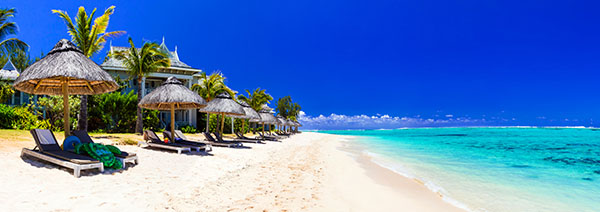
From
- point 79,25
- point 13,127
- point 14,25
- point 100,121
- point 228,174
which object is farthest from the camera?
point 100,121

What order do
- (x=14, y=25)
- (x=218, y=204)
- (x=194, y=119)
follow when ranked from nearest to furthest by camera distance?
(x=218, y=204), (x=14, y=25), (x=194, y=119)

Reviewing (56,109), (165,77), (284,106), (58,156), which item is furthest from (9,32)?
(284,106)

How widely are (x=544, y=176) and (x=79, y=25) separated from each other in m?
18.9

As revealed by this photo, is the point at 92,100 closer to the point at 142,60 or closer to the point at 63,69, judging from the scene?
the point at 142,60

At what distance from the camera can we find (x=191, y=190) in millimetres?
5297

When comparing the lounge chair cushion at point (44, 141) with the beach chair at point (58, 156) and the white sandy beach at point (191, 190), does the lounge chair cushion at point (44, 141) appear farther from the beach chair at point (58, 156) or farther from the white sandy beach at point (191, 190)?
the white sandy beach at point (191, 190)

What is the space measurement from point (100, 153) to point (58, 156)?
26.8 inches

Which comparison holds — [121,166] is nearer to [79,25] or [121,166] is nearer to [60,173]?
[60,173]

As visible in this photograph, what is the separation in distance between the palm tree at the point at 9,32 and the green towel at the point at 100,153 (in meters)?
→ 14.1

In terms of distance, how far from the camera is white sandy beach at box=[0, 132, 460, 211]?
14.0ft

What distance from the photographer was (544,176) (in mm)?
9773

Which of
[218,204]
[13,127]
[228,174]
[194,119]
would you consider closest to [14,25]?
[13,127]

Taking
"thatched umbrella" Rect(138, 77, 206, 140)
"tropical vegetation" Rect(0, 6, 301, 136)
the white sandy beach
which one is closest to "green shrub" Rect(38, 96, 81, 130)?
"tropical vegetation" Rect(0, 6, 301, 136)

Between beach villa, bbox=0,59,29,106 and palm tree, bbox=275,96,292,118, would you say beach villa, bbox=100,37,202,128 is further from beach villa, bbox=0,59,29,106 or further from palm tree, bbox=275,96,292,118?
palm tree, bbox=275,96,292,118
